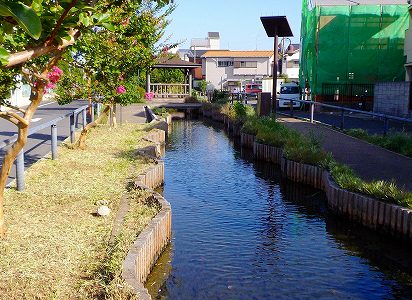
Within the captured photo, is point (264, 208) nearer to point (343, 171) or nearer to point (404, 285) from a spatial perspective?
point (343, 171)

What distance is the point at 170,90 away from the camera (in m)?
41.6

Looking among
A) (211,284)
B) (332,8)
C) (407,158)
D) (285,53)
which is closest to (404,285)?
(211,284)

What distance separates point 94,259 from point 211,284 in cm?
174

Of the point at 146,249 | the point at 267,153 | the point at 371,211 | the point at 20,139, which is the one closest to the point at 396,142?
the point at 267,153

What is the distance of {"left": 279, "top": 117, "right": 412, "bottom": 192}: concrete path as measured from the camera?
1146 cm

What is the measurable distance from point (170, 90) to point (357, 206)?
3287 centimetres

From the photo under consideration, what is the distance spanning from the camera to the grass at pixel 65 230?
5457mm

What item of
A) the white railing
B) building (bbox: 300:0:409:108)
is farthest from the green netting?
the white railing

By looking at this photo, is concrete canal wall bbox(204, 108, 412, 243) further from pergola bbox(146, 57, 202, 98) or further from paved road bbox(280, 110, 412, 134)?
pergola bbox(146, 57, 202, 98)

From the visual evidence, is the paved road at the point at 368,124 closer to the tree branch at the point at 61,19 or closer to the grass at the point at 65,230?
the grass at the point at 65,230

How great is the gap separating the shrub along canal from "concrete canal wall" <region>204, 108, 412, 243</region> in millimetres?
188

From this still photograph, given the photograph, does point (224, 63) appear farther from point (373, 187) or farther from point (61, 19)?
point (61, 19)

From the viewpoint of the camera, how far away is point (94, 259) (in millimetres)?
6309

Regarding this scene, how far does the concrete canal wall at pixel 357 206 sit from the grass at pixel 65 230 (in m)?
4.00
